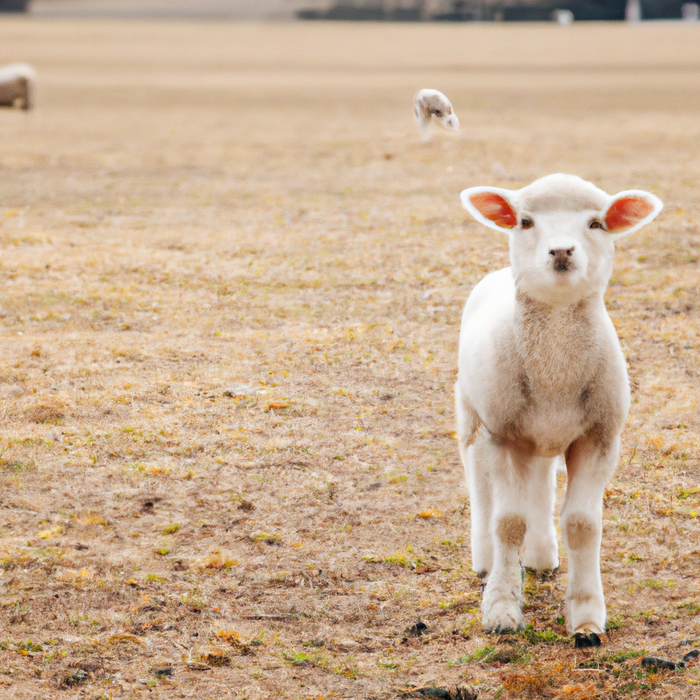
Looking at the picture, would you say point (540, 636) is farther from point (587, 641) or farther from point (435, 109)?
point (435, 109)

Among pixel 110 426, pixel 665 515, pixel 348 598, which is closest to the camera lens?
pixel 348 598

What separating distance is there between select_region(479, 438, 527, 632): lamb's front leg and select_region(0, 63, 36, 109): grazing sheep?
85.4ft

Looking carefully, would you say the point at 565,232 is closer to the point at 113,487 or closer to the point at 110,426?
the point at 113,487

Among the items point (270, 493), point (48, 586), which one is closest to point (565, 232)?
point (270, 493)

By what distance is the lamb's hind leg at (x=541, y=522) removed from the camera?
4.64m

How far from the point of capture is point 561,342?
4062 mm

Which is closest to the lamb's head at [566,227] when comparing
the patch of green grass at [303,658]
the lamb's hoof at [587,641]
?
the lamb's hoof at [587,641]

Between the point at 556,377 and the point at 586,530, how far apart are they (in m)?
0.66

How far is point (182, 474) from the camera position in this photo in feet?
18.8

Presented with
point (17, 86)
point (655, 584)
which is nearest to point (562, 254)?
point (655, 584)

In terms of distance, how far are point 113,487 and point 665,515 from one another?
3.12 meters

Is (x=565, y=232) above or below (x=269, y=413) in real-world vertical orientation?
above

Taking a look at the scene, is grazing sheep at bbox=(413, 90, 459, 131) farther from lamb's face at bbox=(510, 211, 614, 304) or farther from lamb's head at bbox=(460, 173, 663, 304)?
lamb's face at bbox=(510, 211, 614, 304)

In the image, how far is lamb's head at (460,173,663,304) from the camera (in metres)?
3.86
